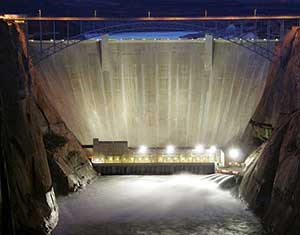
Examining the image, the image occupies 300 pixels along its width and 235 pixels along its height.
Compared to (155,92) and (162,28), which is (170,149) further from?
(162,28)

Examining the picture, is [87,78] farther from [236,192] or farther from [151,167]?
[236,192]

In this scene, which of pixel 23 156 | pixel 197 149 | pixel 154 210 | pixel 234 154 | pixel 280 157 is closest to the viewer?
pixel 23 156

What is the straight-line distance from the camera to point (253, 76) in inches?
1885

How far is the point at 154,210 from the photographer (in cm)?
3653

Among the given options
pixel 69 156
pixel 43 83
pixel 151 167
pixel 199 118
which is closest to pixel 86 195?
pixel 69 156

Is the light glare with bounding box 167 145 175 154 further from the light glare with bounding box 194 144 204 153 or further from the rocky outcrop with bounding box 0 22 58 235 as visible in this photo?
the rocky outcrop with bounding box 0 22 58 235

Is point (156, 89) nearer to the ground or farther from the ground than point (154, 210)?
farther from the ground

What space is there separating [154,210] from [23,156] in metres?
11.1

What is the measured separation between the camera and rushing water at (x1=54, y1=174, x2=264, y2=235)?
32.3 metres

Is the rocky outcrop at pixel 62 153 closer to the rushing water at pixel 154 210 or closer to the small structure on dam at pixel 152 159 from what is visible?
the rushing water at pixel 154 210

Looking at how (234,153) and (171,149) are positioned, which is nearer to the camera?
(234,153)

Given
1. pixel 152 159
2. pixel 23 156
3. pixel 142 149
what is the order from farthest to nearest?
pixel 142 149, pixel 152 159, pixel 23 156

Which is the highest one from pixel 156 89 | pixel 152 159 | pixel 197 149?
pixel 156 89

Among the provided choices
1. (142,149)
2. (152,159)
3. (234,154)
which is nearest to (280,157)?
(234,154)
